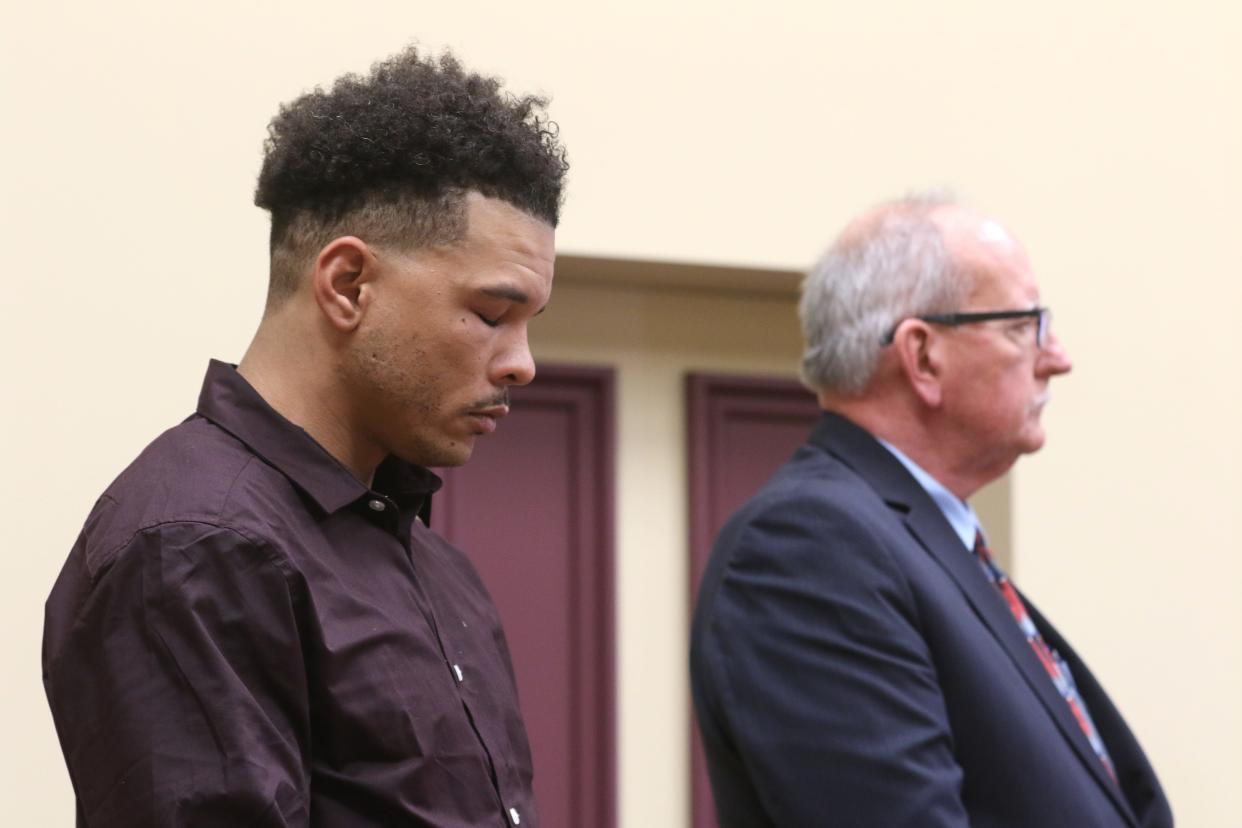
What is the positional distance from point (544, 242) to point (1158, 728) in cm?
244

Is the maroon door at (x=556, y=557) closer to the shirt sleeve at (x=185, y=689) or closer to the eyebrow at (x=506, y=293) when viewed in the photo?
the eyebrow at (x=506, y=293)

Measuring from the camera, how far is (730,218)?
11.8 feet

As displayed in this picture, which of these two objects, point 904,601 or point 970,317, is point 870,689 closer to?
point 904,601

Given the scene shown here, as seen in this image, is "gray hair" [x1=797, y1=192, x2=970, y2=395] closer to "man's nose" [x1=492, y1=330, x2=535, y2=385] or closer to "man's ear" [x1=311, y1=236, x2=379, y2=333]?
"man's nose" [x1=492, y1=330, x2=535, y2=385]

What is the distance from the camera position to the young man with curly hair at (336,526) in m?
1.47

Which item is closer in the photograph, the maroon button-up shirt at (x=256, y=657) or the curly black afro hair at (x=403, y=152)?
the maroon button-up shirt at (x=256, y=657)

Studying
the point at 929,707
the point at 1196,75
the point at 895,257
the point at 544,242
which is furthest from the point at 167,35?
the point at 1196,75

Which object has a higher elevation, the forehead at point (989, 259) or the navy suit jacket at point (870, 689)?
the forehead at point (989, 259)

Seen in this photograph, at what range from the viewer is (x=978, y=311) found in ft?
9.11

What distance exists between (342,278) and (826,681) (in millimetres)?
937

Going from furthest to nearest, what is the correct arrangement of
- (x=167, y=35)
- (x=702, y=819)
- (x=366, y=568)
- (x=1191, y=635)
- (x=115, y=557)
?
1. (x=1191, y=635)
2. (x=702, y=819)
3. (x=167, y=35)
4. (x=366, y=568)
5. (x=115, y=557)

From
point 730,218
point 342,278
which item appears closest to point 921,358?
point 730,218

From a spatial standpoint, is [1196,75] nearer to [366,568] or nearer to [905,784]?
[905,784]

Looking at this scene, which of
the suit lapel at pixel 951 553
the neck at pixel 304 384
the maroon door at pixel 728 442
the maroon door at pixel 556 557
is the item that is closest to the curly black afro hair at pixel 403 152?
the neck at pixel 304 384
